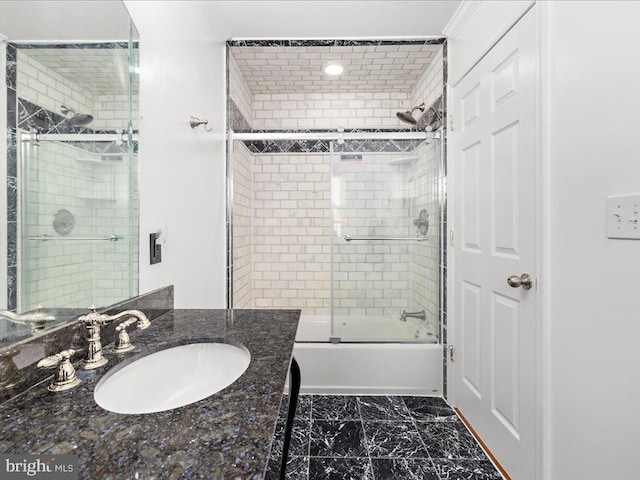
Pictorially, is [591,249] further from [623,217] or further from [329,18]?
[329,18]

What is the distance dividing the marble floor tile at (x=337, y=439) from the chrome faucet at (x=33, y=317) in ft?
4.73

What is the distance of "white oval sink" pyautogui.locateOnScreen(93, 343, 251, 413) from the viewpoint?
0.76 metres

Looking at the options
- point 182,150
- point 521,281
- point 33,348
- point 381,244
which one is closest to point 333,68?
point 381,244

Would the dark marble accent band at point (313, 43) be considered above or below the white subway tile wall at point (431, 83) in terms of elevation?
above

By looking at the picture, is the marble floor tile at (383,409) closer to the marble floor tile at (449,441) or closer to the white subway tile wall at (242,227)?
the marble floor tile at (449,441)

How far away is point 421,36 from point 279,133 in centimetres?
124

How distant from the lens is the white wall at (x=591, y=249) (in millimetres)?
926

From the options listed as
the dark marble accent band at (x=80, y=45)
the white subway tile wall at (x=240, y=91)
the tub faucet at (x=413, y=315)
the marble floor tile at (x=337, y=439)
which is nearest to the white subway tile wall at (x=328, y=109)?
the white subway tile wall at (x=240, y=91)

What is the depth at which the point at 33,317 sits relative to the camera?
0.74m

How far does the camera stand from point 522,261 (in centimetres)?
140

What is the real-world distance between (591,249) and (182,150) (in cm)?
176

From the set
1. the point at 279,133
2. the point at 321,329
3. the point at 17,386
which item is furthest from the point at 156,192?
the point at 321,329

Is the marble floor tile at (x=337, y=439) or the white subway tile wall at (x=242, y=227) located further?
the white subway tile wall at (x=242, y=227)

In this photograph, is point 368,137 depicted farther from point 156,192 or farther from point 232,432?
A: point 232,432
